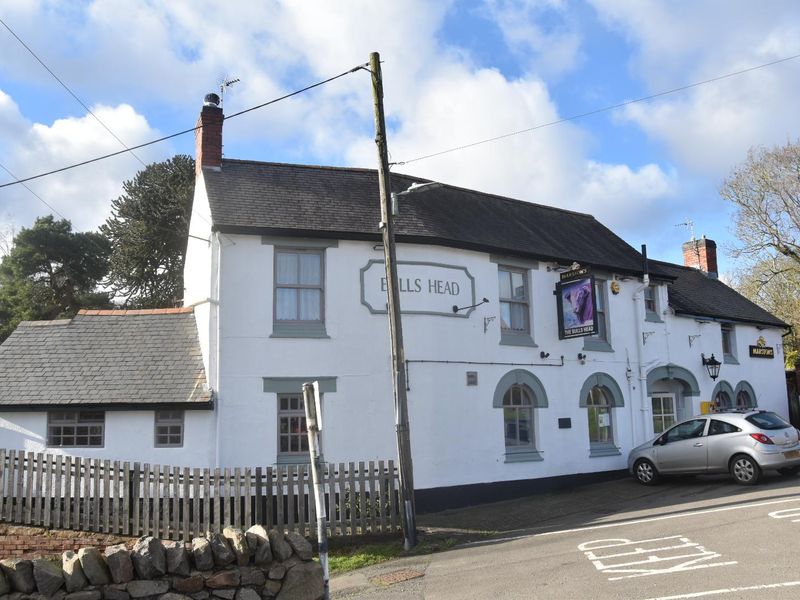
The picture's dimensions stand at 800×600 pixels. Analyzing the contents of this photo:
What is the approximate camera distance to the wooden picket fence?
1111 cm

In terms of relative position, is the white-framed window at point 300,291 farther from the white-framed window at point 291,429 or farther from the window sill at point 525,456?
the window sill at point 525,456

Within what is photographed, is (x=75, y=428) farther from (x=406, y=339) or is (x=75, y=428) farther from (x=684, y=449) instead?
(x=684, y=449)

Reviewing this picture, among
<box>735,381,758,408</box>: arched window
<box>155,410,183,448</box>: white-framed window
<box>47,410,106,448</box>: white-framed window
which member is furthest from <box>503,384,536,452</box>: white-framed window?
<box>735,381,758,408</box>: arched window

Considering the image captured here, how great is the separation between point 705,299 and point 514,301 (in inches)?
410

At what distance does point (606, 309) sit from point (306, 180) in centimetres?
872

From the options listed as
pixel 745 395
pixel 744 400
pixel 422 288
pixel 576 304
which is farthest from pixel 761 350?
pixel 422 288

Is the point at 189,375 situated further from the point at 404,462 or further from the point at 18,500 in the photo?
the point at 404,462

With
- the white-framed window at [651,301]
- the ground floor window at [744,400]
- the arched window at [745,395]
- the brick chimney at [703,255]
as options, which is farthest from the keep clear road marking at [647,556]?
the brick chimney at [703,255]

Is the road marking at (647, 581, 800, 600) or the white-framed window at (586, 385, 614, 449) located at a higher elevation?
the white-framed window at (586, 385, 614, 449)

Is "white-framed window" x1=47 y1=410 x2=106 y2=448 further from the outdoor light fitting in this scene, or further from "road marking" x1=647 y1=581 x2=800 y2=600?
"road marking" x1=647 y1=581 x2=800 y2=600

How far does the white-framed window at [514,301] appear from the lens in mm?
16234

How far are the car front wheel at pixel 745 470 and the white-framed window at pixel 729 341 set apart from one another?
920cm

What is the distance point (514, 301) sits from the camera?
53.7 ft

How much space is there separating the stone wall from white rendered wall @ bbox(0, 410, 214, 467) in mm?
5776
